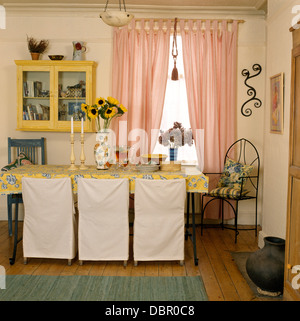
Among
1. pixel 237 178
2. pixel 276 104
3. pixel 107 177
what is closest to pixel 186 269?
pixel 107 177

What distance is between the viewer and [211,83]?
5324 mm

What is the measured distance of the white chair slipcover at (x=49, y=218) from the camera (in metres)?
3.85

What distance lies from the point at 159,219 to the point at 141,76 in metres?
2.16

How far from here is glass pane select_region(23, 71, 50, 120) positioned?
17.4 ft

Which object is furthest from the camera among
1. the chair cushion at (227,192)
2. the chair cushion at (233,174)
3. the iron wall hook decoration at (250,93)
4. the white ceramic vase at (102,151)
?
the iron wall hook decoration at (250,93)

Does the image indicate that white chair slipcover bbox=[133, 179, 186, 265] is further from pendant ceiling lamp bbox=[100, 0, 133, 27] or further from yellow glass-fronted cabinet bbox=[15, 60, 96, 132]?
yellow glass-fronted cabinet bbox=[15, 60, 96, 132]

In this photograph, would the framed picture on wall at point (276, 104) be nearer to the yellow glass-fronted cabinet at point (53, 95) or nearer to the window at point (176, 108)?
the window at point (176, 108)

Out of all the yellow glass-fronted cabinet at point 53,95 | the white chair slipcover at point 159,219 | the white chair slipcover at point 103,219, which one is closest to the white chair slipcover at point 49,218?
the white chair slipcover at point 103,219

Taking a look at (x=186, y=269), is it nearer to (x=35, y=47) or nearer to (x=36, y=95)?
(x=36, y=95)

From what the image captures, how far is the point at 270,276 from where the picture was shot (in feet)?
10.6

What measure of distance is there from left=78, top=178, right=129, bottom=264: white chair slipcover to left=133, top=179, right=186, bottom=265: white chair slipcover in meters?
→ 0.12

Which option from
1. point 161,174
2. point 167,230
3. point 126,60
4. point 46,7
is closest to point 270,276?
point 167,230

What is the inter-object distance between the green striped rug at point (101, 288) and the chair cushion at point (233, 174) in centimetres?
160
